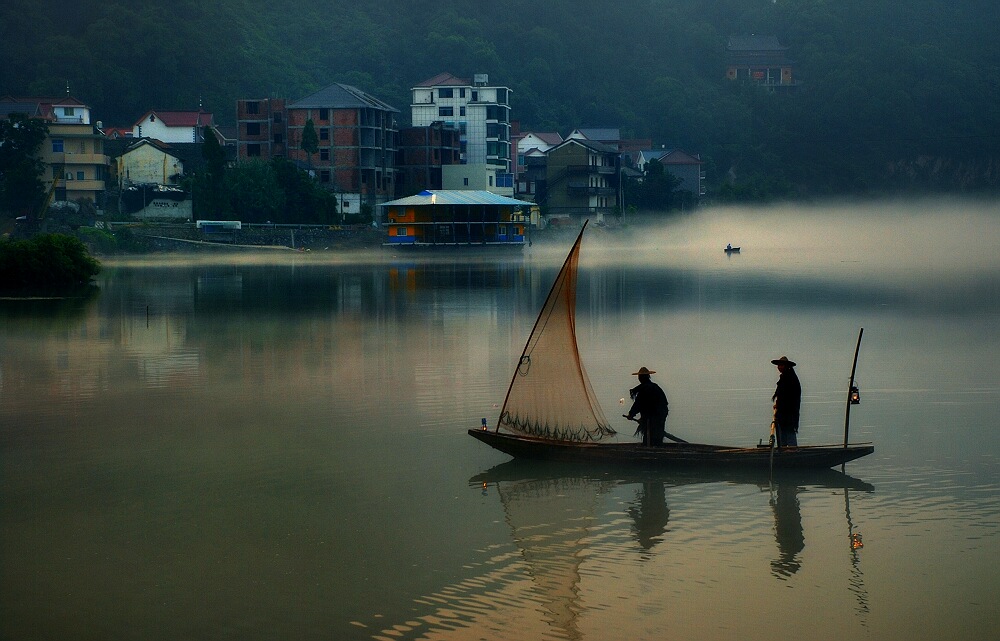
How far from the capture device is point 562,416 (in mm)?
20422

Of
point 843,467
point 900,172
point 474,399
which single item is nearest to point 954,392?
point 843,467

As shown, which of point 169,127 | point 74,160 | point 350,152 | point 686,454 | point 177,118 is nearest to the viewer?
point 686,454

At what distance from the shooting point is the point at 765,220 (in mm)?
153875

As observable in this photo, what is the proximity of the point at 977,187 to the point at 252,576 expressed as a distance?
195466mm

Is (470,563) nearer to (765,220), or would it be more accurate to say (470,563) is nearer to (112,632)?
(112,632)

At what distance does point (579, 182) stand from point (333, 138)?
30.1 meters

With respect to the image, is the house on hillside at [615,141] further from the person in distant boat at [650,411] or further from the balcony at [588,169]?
the person in distant boat at [650,411]

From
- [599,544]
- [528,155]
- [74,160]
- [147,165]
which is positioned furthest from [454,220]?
[599,544]

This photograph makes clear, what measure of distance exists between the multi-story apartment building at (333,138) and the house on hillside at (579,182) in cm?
2245

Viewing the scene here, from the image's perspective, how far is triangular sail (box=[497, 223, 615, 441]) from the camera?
20.2m

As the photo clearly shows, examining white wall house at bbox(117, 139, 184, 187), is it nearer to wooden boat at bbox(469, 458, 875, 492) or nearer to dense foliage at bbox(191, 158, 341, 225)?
dense foliage at bbox(191, 158, 341, 225)

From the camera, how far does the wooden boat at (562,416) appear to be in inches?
727

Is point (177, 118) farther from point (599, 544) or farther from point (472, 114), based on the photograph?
point (599, 544)

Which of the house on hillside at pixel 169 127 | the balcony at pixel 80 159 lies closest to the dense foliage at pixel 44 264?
the balcony at pixel 80 159
